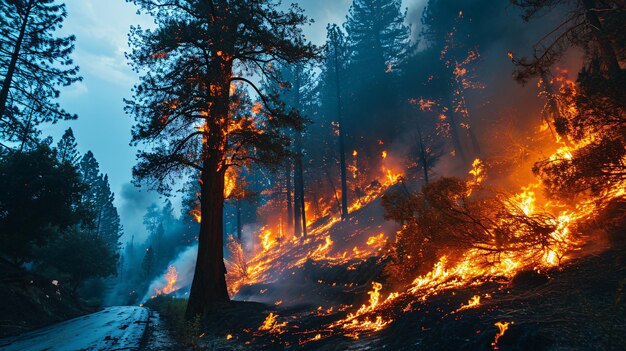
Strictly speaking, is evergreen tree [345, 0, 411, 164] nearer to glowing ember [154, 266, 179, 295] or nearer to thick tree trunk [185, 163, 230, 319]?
thick tree trunk [185, 163, 230, 319]

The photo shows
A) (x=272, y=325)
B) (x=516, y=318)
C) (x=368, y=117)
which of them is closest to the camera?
(x=516, y=318)

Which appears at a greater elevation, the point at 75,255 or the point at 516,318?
the point at 75,255

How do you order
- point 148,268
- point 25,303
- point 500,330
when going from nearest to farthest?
1. point 500,330
2. point 25,303
3. point 148,268

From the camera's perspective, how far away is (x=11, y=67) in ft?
54.9

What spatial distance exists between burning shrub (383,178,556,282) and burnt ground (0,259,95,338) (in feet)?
45.9

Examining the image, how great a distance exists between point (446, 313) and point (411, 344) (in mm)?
1001

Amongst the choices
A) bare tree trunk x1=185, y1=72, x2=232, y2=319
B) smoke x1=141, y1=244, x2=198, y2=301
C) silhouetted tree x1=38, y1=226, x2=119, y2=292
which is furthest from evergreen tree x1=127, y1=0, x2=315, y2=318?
smoke x1=141, y1=244, x2=198, y2=301

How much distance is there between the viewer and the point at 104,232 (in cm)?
6275

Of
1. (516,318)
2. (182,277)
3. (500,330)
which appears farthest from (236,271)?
(182,277)

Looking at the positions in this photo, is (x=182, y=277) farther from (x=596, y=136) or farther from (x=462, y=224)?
(x=596, y=136)

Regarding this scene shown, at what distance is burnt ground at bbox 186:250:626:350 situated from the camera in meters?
3.30

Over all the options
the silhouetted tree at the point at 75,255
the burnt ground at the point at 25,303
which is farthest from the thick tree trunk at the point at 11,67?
the silhouetted tree at the point at 75,255

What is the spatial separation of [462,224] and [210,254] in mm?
8514

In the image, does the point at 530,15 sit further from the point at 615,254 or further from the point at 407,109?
the point at 407,109
